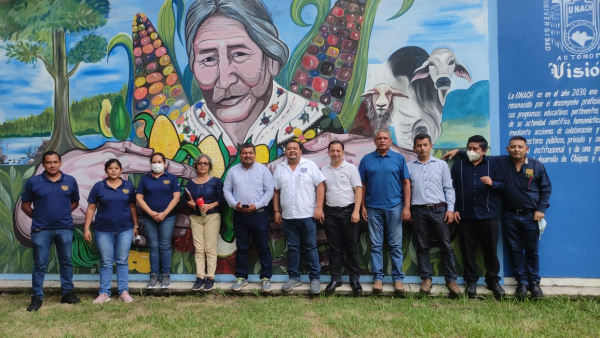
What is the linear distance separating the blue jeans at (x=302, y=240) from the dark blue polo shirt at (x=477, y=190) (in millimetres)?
1764

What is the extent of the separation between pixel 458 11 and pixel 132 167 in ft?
15.9

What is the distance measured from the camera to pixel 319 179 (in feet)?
16.1

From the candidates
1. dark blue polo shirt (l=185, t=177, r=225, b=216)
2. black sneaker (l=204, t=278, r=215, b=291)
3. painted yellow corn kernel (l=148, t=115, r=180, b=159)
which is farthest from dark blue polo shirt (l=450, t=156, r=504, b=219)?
painted yellow corn kernel (l=148, t=115, r=180, b=159)

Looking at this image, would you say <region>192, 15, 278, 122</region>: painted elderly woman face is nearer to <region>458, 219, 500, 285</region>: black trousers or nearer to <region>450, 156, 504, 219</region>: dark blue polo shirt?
<region>450, 156, 504, 219</region>: dark blue polo shirt

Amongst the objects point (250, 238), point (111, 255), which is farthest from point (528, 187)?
point (111, 255)

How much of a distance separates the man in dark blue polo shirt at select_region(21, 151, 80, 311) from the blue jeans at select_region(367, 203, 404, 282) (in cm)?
359

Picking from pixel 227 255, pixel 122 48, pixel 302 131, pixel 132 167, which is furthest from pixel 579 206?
pixel 122 48

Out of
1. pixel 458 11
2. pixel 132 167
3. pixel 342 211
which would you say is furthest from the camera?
pixel 132 167

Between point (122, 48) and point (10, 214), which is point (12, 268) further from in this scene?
point (122, 48)

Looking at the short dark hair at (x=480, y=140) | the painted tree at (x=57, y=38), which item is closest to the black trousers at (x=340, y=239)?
the short dark hair at (x=480, y=140)

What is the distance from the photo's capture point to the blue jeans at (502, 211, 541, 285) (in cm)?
465

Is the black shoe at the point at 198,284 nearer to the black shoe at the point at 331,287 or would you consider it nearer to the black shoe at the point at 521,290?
the black shoe at the point at 331,287

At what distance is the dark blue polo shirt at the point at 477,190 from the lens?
471 cm

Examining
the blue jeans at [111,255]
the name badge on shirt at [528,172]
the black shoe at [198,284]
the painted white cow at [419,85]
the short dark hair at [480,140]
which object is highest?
the painted white cow at [419,85]
